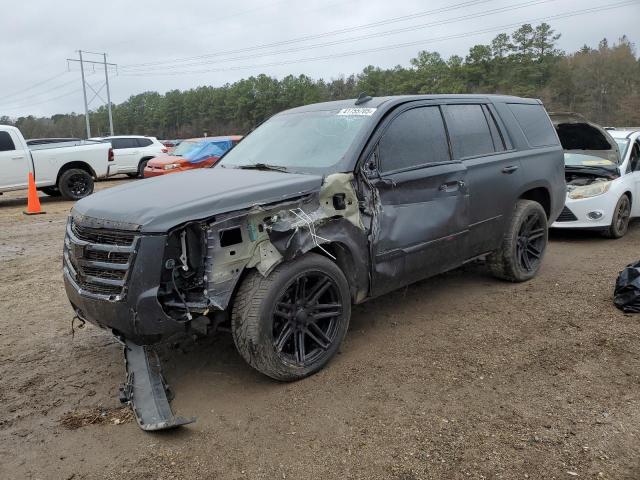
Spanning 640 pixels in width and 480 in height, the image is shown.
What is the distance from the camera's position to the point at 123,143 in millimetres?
19156

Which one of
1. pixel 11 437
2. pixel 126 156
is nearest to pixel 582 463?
pixel 11 437

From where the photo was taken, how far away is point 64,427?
314 cm

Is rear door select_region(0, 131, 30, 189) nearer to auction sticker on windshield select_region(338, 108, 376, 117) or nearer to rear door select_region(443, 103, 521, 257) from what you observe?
auction sticker on windshield select_region(338, 108, 376, 117)

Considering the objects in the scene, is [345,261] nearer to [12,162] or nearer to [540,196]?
[540,196]

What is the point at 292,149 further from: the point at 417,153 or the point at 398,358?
the point at 398,358

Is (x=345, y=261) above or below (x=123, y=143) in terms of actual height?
below

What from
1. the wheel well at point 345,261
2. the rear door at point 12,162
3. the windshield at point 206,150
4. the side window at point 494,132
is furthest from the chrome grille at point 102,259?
the windshield at point 206,150

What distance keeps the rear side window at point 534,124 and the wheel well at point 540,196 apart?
0.48 meters

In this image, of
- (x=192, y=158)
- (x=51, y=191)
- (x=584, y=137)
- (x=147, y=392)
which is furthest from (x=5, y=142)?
(x=584, y=137)

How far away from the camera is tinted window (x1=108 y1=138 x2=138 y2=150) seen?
749 inches

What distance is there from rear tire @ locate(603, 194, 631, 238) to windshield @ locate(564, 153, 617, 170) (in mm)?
518

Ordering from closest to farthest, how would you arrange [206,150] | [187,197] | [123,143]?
[187,197], [206,150], [123,143]

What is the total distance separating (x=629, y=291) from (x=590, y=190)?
10.7 ft

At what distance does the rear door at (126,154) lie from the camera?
18.6m
